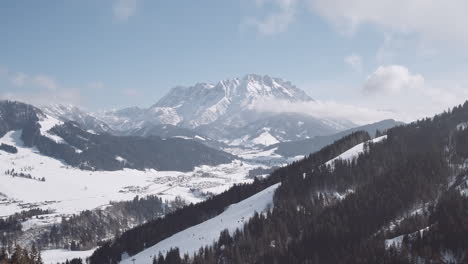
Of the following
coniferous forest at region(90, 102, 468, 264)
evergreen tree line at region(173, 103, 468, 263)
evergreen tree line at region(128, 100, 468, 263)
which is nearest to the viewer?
coniferous forest at region(90, 102, 468, 264)

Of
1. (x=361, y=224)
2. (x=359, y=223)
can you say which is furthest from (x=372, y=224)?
(x=359, y=223)

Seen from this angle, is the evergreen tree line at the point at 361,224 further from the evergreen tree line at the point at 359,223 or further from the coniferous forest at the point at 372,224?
the coniferous forest at the point at 372,224

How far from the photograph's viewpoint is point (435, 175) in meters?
178

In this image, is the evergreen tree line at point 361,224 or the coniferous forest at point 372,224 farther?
the evergreen tree line at point 361,224

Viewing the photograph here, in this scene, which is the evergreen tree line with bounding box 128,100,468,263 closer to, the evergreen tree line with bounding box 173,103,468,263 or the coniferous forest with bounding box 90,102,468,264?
the evergreen tree line with bounding box 173,103,468,263

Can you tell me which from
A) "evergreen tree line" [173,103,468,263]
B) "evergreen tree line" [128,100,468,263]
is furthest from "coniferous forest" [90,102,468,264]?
"evergreen tree line" [128,100,468,263]

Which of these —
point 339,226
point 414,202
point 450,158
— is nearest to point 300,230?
point 339,226

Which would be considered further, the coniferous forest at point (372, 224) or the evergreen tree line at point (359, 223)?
the evergreen tree line at point (359, 223)

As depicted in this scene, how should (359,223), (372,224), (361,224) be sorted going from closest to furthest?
1. (372,224)
2. (361,224)
3. (359,223)

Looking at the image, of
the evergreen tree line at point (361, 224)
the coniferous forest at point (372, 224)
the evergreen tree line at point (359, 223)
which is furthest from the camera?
the evergreen tree line at point (359, 223)

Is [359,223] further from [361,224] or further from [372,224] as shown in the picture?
[372,224]

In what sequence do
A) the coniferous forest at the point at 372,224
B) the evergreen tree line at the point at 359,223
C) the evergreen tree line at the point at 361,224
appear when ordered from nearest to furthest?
the coniferous forest at the point at 372,224 < the evergreen tree line at the point at 361,224 < the evergreen tree line at the point at 359,223

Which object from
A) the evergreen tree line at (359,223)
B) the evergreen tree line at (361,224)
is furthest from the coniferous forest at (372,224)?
the evergreen tree line at (361,224)

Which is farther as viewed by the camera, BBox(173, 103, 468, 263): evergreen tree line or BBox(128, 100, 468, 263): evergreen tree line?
BBox(173, 103, 468, 263): evergreen tree line
